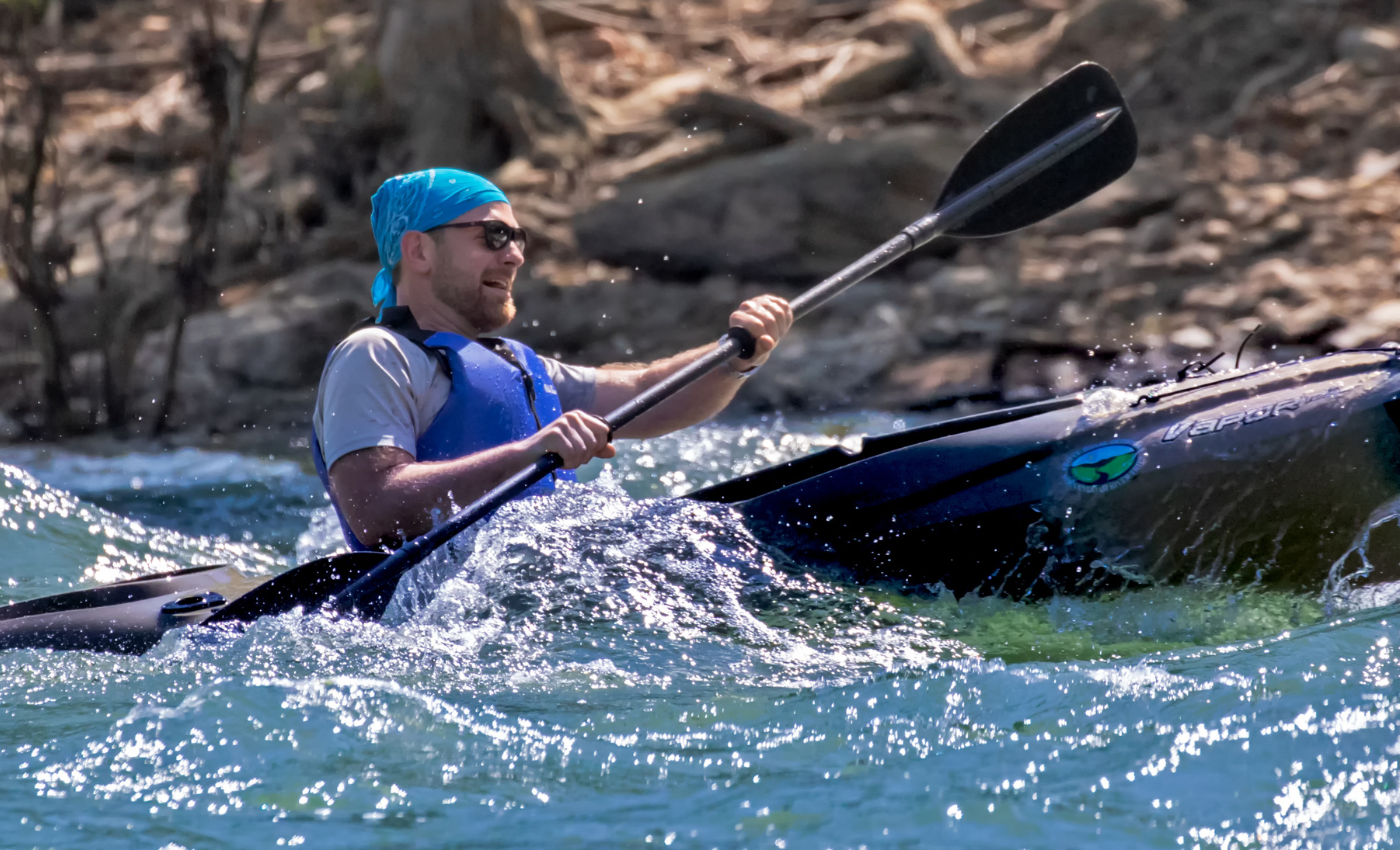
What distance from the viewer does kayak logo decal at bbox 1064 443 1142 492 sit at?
2748 mm

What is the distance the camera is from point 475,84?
8.95 metres

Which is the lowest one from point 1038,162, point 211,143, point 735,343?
point 735,343

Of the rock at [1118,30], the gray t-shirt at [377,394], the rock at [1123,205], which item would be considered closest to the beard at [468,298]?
the gray t-shirt at [377,394]

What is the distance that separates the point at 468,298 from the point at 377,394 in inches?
16.1

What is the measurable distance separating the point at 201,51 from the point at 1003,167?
4.91 meters

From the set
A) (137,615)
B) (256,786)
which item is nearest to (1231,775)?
(256,786)

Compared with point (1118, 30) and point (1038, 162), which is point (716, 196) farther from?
point (1038, 162)

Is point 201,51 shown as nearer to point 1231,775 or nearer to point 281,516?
point 281,516

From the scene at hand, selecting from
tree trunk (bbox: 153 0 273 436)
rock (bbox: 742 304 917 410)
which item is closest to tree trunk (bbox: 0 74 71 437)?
tree trunk (bbox: 153 0 273 436)

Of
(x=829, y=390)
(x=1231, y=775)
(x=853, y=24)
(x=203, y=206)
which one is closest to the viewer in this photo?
(x=1231, y=775)

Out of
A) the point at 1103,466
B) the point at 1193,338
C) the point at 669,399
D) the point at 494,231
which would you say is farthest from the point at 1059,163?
the point at 1193,338

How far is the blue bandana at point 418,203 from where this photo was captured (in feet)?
10.6

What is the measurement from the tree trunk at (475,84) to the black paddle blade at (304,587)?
20.2 ft

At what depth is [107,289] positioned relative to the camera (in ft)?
25.6
